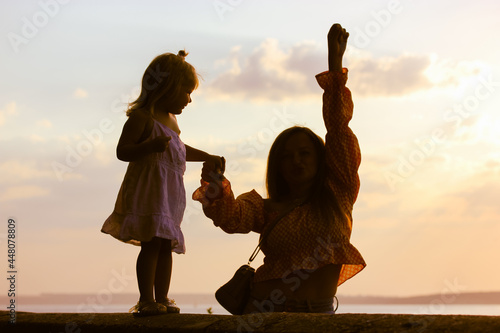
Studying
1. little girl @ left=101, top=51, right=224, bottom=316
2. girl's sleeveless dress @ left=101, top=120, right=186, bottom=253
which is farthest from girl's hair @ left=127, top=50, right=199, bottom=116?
girl's sleeveless dress @ left=101, top=120, right=186, bottom=253

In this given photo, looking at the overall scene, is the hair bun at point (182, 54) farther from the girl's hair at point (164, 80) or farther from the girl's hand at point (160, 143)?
the girl's hand at point (160, 143)

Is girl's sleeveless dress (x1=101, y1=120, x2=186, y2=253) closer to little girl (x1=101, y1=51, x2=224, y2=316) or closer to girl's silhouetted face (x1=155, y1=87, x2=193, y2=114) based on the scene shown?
little girl (x1=101, y1=51, x2=224, y2=316)

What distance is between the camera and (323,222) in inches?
166

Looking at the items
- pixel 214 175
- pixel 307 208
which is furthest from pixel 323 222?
pixel 214 175

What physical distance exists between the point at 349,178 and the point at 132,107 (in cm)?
166

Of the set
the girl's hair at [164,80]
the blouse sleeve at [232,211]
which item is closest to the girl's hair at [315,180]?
the blouse sleeve at [232,211]

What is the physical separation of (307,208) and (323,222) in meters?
0.16

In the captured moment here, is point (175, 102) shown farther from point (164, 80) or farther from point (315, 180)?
point (315, 180)

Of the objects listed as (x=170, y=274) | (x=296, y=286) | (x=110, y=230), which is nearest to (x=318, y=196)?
(x=296, y=286)

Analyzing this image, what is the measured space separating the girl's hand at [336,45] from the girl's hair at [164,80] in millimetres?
1024

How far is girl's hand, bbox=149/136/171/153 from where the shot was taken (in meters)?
4.21

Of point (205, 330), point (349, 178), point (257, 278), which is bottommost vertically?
point (205, 330)

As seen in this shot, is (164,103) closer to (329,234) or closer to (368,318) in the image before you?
(329,234)

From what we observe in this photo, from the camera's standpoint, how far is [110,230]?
14.1 feet
